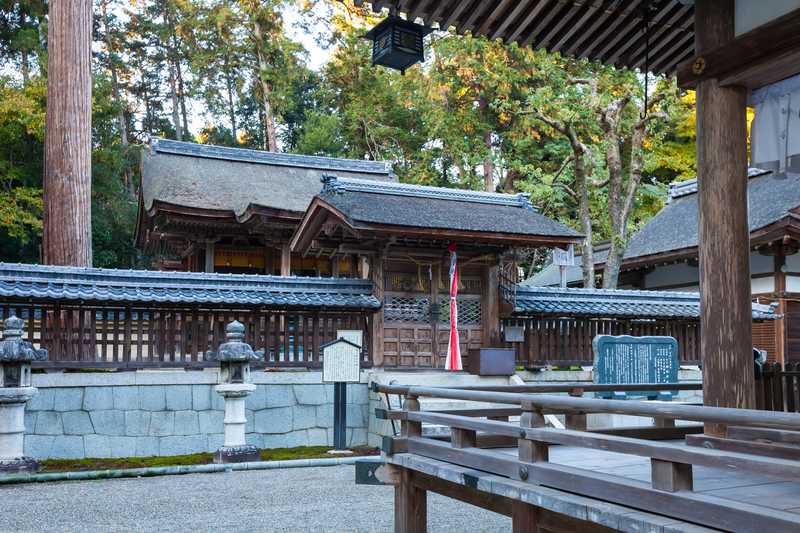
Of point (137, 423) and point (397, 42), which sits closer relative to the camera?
point (397, 42)

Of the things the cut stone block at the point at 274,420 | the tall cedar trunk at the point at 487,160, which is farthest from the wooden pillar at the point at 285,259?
the tall cedar trunk at the point at 487,160

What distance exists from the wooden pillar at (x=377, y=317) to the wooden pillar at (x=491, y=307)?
2162 millimetres

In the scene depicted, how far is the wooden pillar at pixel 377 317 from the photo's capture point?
13602 mm

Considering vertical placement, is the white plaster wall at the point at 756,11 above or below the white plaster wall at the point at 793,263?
above

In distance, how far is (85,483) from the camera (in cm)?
973

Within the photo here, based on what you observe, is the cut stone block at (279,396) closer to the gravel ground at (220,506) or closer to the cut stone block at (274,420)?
the cut stone block at (274,420)

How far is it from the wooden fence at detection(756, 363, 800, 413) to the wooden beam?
4.77 m

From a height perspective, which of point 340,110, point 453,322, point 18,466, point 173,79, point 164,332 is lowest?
point 18,466

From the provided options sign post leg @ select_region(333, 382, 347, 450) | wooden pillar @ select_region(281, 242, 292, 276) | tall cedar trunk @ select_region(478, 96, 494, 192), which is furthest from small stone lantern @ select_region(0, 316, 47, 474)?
tall cedar trunk @ select_region(478, 96, 494, 192)

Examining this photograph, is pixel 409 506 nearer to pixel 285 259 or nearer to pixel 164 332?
pixel 164 332

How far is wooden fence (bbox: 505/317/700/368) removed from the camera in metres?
14.9

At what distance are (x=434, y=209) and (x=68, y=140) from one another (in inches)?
288

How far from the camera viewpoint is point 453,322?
13.9 metres

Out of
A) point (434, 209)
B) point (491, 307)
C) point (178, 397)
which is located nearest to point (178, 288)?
point (178, 397)
